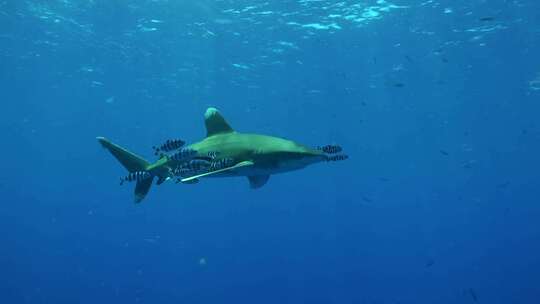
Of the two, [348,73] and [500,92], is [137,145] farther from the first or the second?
[500,92]

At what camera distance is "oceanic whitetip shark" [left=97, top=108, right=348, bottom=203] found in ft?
20.3

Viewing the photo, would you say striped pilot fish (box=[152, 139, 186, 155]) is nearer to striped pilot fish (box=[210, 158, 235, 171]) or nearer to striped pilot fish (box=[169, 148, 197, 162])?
striped pilot fish (box=[169, 148, 197, 162])

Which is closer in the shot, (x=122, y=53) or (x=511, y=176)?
(x=122, y=53)

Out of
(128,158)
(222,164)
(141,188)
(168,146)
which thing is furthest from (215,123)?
(141,188)

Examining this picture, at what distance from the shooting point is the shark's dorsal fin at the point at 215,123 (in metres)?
7.84

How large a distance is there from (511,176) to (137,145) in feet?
246

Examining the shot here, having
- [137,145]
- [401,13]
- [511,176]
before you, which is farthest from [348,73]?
[511,176]

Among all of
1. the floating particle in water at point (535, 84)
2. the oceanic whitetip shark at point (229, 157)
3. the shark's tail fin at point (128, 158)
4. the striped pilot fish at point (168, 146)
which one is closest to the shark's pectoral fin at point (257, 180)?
the oceanic whitetip shark at point (229, 157)

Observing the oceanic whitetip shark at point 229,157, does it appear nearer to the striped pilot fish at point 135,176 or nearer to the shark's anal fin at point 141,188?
the striped pilot fish at point 135,176

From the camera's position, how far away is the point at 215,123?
311 inches

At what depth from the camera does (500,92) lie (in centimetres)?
4003

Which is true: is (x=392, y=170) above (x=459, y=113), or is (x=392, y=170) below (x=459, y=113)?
below

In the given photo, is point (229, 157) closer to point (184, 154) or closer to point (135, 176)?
point (184, 154)

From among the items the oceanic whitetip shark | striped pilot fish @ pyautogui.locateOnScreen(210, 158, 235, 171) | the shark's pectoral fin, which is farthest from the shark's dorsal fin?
striped pilot fish @ pyautogui.locateOnScreen(210, 158, 235, 171)
